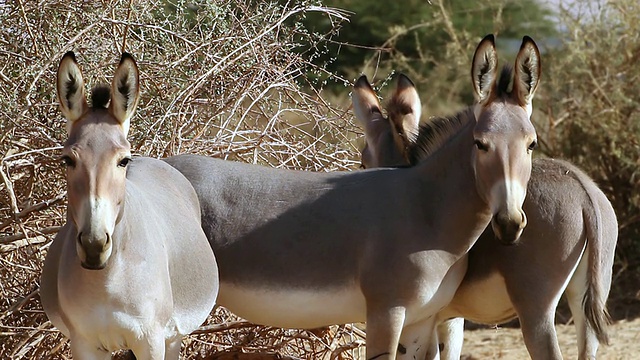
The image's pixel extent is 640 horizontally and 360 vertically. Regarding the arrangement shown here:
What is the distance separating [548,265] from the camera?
528cm

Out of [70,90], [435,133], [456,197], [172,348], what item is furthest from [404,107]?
[70,90]

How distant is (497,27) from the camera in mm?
11383

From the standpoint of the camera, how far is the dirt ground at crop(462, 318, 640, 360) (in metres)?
8.19

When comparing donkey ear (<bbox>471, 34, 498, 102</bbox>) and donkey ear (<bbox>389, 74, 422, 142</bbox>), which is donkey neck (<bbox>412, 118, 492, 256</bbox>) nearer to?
donkey ear (<bbox>471, 34, 498, 102</bbox>)

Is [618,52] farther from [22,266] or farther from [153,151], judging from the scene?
[22,266]

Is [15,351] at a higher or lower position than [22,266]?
lower

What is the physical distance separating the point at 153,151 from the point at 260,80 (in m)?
0.88

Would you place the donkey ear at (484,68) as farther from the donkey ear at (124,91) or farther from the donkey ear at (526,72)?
the donkey ear at (124,91)

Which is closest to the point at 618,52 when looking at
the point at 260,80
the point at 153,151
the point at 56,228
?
the point at 260,80

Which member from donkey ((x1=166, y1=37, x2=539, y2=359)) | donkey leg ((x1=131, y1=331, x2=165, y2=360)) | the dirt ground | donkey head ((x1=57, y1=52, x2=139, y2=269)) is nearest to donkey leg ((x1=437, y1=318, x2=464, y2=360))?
donkey ((x1=166, y1=37, x2=539, y2=359))

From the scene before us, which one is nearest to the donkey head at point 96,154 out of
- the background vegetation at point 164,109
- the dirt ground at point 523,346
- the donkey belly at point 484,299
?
the background vegetation at point 164,109

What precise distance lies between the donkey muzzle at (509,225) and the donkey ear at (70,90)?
198 centimetres

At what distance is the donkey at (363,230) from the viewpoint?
201 inches

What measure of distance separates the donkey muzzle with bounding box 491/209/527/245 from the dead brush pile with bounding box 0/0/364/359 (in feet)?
5.54
